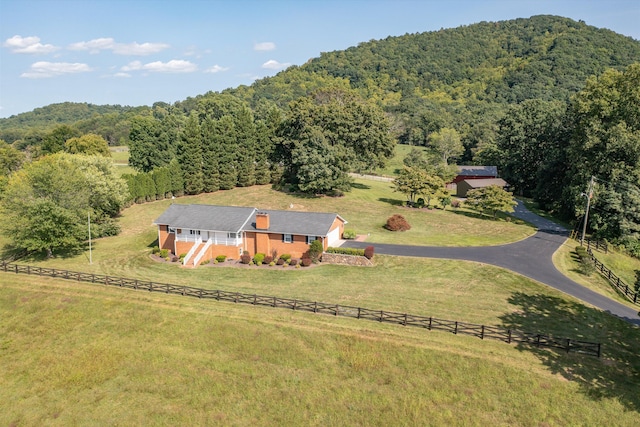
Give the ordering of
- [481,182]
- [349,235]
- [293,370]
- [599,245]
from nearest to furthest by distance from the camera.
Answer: [293,370], [599,245], [349,235], [481,182]

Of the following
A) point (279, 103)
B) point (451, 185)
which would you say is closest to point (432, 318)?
point (451, 185)

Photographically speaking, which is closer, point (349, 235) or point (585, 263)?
point (585, 263)

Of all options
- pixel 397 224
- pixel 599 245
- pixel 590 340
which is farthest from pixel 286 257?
pixel 599 245

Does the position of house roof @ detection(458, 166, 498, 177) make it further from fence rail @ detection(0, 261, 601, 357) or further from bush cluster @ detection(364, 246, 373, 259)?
fence rail @ detection(0, 261, 601, 357)

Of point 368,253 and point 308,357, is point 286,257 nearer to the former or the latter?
point 368,253

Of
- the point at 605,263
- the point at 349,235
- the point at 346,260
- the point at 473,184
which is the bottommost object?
the point at 346,260

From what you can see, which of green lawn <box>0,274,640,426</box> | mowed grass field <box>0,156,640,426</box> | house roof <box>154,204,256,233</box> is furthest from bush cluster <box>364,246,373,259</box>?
house roof <box>154,204,256,233</box>

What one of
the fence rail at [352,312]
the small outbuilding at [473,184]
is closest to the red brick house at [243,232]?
the fence rail at [352,312]

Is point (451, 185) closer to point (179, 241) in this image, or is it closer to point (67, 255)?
point (179, 241)
